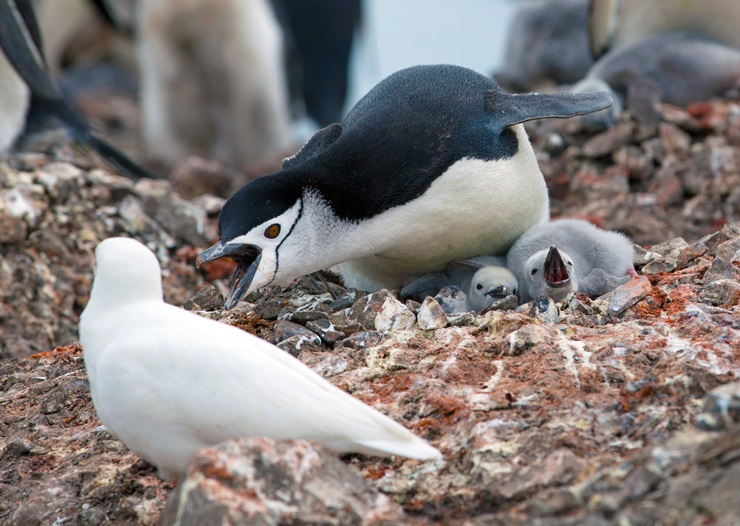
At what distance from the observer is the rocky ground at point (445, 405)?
2.82 meters

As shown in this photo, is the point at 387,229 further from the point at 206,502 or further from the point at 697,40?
the point at 697,40

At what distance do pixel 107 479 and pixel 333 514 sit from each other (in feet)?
3.17

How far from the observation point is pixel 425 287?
4746mm

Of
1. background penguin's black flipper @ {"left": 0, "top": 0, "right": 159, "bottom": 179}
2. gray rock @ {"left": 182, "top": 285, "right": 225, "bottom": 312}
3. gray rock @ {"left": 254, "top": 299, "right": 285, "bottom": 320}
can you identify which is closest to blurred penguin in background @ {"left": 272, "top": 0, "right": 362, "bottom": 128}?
background penguin's black flipper @ {"left": 0, "top": 0, "right": 159, "bottom": 179}

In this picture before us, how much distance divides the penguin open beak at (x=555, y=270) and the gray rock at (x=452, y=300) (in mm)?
331

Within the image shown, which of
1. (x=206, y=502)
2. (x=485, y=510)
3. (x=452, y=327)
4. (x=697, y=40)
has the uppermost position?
(x=206, y=502)

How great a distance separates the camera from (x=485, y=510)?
9.84 feet

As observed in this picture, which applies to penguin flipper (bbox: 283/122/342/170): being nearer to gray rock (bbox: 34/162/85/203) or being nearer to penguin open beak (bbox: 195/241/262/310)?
penguin open beak (bbox: 195/241/262/310)

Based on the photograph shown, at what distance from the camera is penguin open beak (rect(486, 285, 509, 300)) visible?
4.36m

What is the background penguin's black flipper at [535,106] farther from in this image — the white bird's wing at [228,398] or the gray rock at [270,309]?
the white bird's wing at [228,398]

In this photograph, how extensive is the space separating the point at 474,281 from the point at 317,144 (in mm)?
824

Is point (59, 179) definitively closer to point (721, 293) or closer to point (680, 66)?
point (721, 293)

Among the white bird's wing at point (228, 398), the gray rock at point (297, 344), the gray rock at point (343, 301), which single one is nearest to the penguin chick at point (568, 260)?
the gray rock at point (343, 301)

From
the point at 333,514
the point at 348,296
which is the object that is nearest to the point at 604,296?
the point at 348,296
